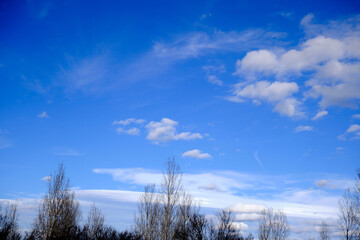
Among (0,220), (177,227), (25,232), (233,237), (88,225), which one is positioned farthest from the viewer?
(88,225)

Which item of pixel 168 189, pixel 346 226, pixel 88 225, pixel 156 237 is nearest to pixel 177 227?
pixel 156 237

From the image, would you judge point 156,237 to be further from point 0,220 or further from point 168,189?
point 0,220

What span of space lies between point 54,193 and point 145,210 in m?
8.83

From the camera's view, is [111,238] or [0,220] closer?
[0,220]

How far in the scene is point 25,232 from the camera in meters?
47.7

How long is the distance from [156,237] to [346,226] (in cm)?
1833

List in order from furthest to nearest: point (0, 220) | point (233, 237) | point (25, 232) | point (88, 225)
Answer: point (88, 225) < point (25, 232) < point (0, 220) < point (233, 237)

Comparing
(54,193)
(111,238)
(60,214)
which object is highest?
(54,193)

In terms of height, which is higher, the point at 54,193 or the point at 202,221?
the point at 54,193

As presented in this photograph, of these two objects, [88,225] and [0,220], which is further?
[88,225]

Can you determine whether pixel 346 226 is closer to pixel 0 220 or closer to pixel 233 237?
pixel 233 237

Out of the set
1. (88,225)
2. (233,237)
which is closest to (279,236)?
(233,237)

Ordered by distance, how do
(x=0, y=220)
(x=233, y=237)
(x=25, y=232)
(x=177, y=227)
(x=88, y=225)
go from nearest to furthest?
1. (x=233, y=237)
2. (x=177, y=227)
3. (x=0, y=220)
4. (x=25, y=232)
5. (x=88, y=225)

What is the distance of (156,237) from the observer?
29.4 metres
